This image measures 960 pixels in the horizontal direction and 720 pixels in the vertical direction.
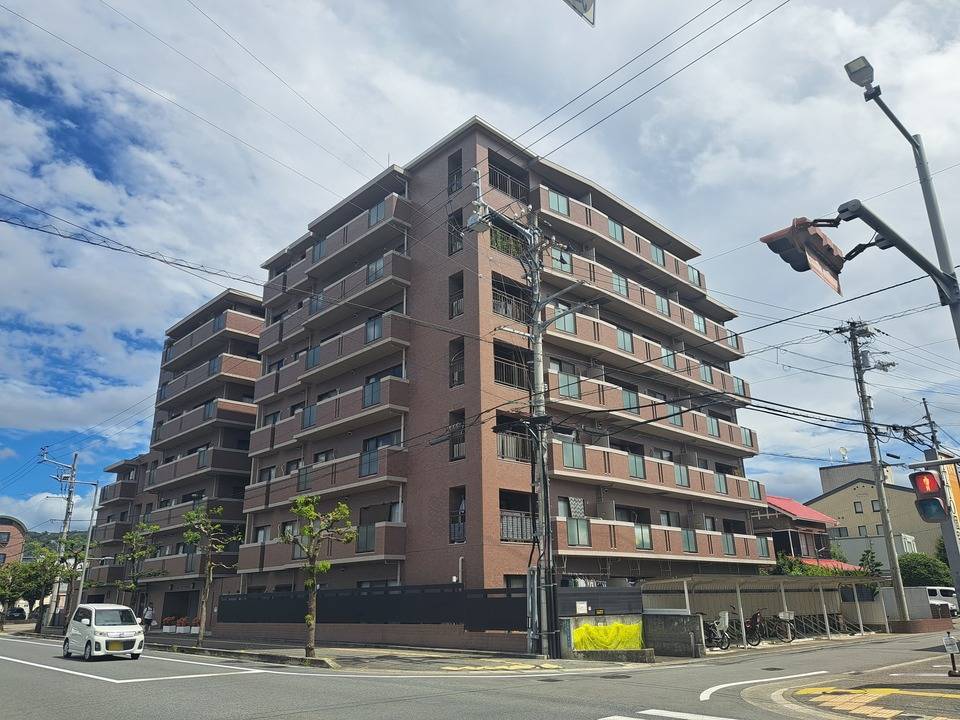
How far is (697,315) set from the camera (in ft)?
125

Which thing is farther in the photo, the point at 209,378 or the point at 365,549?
the point at 209,378

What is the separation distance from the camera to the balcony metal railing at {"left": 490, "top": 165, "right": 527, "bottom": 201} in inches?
1153

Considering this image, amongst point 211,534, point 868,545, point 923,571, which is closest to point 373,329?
point 211,534

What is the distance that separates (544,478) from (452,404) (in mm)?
7128

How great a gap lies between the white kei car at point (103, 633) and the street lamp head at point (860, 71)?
878 inches

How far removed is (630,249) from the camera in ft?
110

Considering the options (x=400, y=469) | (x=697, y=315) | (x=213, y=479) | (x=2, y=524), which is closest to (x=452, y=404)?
(x=400, y=469)

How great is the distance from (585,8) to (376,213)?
24.5 meters

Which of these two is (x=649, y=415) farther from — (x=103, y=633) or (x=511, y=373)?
(x=103, y=633)

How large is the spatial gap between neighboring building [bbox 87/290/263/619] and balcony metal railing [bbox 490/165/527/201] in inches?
844

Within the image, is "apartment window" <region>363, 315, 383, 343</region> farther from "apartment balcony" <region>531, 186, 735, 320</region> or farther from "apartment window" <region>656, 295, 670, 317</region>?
"apartment window" <region>656, 295, 670, 317</region>

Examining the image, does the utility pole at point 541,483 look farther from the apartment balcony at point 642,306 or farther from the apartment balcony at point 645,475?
the apartment balcony at point 642,306

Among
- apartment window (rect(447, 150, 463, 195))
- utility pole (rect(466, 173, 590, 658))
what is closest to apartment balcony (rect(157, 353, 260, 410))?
apartment window (rect(447, 150, 463, 195))

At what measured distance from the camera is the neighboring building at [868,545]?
54562mm
